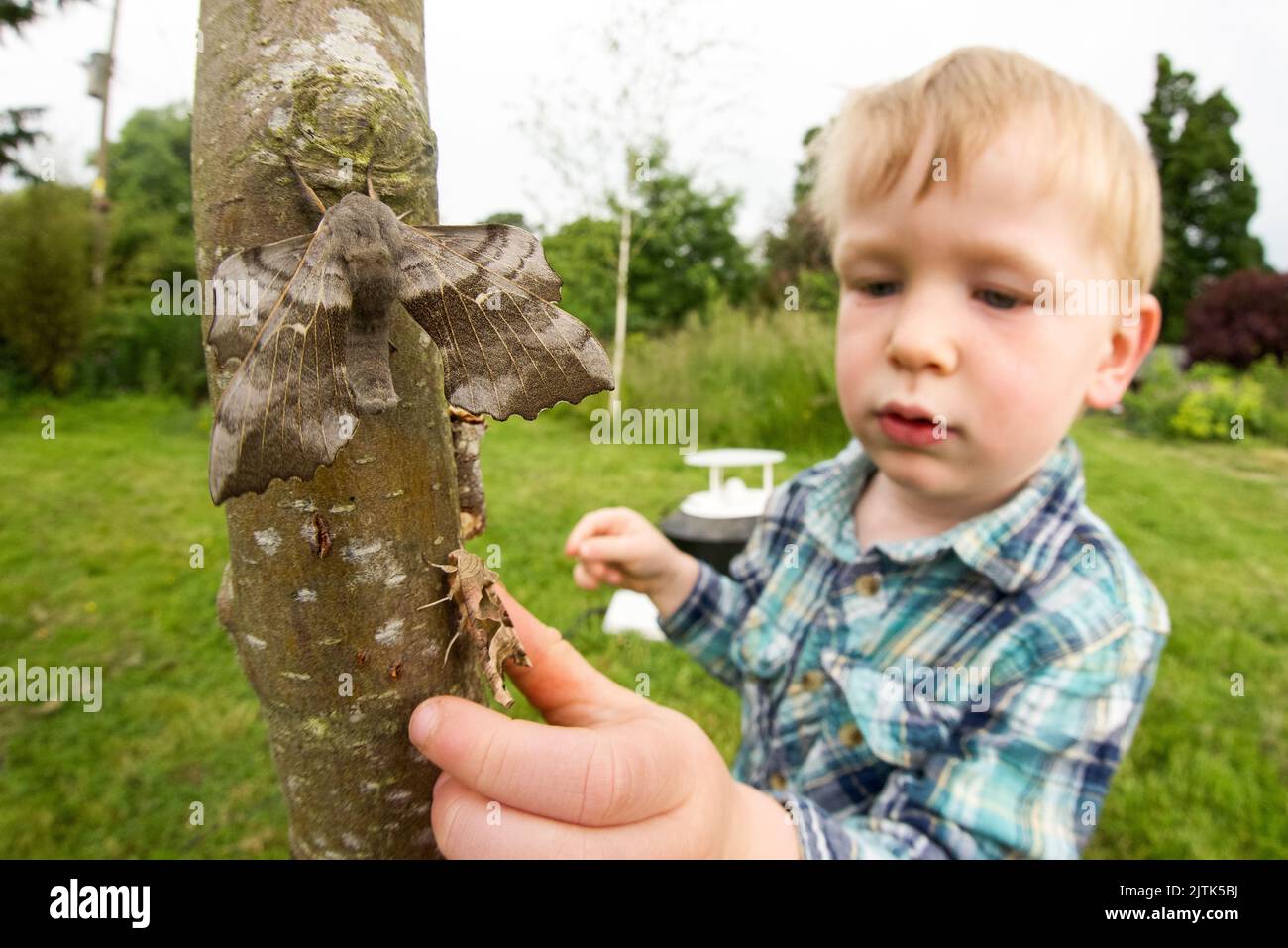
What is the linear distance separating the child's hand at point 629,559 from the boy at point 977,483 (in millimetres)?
420

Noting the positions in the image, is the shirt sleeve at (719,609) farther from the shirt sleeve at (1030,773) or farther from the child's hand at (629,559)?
the shirt sleeve at (1030,773)

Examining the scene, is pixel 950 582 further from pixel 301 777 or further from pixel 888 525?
pixel 301 777

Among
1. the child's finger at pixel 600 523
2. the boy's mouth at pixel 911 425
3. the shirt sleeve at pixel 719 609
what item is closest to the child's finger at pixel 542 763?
the boy's mouth at pixel 911 425

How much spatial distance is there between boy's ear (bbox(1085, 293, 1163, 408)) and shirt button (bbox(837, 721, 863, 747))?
0.87 meters

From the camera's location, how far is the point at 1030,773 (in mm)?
1355

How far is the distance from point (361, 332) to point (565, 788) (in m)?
0.50

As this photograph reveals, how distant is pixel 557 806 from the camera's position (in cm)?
79

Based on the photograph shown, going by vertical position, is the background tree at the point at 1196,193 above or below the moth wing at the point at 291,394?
above

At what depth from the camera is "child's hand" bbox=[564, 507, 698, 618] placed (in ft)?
6.24

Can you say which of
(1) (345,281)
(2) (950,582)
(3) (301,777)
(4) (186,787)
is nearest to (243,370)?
(1) (345,281)

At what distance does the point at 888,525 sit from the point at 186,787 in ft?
9.08

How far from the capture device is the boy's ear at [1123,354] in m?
1.60

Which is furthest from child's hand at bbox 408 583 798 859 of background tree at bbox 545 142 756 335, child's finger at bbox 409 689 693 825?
background tree at bbox 545 142 756 335
